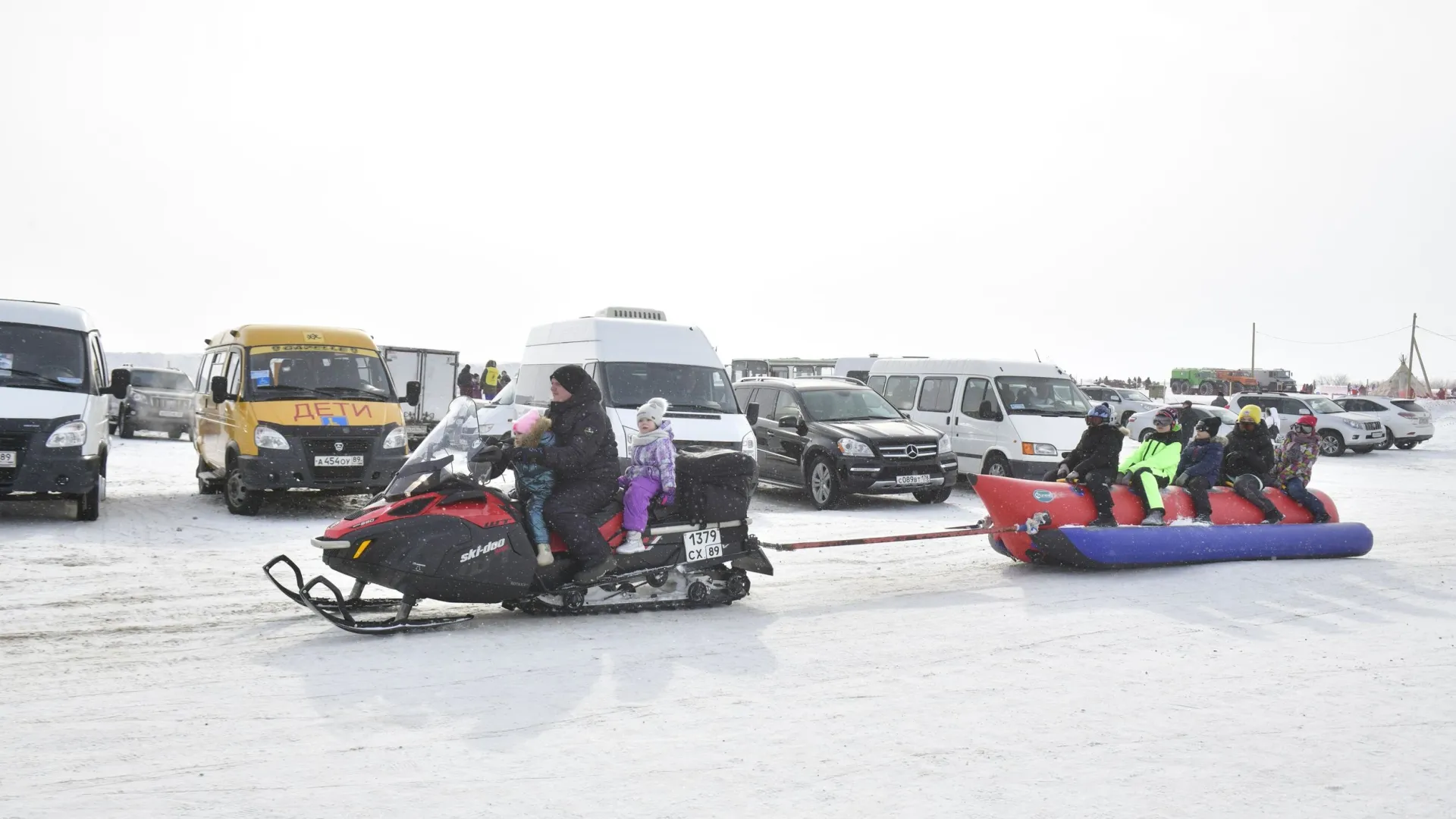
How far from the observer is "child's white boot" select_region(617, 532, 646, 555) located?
766 cm

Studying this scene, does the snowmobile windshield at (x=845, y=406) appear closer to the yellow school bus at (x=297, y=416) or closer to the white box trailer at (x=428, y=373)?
the yellow school bus at (x=297, y=416)

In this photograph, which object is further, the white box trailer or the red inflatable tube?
the white box trailer

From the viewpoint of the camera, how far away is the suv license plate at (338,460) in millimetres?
12836

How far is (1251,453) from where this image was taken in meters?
11.3

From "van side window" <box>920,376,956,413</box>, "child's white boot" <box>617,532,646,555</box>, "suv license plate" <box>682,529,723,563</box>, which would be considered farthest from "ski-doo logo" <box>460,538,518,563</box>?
"van side window" <box>920,376,956,413</box>

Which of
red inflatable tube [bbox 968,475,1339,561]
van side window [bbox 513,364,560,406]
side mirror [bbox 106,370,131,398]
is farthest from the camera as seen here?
van side window [bbox 513,364,560,406]

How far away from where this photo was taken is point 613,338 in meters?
14.5

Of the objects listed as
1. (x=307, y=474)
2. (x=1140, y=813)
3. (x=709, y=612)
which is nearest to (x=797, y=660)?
(x=709, y=612)

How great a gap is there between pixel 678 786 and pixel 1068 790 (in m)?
1.60

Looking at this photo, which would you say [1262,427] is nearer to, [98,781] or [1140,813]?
[1140,813]

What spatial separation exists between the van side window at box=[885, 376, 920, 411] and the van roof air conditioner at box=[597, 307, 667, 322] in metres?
4.50

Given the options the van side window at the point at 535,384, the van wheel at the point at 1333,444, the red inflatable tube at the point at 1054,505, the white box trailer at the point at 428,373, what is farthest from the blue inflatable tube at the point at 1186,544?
the van wheel at the point at 1333,444

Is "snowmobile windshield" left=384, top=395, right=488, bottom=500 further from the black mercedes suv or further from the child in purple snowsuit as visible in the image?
the black mercedes suv

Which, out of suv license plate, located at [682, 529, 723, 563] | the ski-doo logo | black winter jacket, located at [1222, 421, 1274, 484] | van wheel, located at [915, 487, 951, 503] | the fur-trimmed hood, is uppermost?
the fur-trimmed hood
